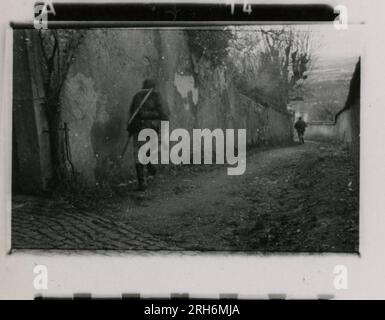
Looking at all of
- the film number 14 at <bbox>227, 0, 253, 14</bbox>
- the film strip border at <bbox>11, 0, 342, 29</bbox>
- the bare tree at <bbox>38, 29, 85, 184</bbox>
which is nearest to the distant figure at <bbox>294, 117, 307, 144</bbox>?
the film strip border at <bbox>11, 0, 342, 29</bbox>

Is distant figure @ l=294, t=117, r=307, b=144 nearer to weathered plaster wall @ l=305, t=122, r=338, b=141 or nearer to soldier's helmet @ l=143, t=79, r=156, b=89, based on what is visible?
weathered plaster wall @ l=305, t=122, r=338, b=141

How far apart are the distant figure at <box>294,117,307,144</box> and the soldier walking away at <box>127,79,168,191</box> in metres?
0.76

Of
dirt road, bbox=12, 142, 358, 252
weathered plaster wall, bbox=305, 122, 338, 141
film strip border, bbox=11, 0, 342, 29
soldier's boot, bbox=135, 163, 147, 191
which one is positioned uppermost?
film strip border, bbox=11, 0, 342, 29

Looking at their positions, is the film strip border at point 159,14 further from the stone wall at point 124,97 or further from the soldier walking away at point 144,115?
the soldier walking away at point 144,115

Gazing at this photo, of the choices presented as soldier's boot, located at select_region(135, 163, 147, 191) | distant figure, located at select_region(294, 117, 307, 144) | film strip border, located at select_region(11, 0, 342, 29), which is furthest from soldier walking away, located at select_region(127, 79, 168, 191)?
distant figure, located at select_region(294, 117, 307, 144)

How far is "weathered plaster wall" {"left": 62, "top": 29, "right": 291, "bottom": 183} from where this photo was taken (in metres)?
2.91

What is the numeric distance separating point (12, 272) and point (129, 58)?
4.53 feet

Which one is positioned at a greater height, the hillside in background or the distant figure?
the hillside in background

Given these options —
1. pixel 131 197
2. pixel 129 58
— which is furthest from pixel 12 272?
pixel 129 58

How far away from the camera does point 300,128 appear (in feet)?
9.73

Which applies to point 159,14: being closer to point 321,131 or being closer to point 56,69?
point 56,69

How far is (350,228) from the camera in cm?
290
